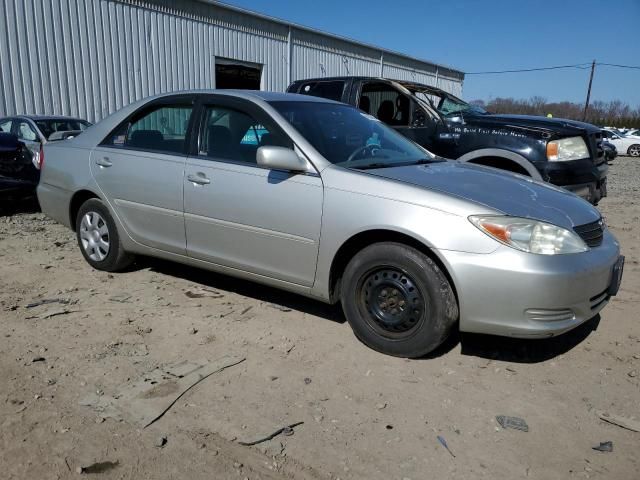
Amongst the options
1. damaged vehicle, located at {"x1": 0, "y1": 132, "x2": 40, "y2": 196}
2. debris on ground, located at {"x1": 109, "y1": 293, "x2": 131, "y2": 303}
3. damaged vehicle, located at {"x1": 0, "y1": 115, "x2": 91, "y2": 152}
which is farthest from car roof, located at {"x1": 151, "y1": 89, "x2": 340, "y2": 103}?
damaged vehicle, located at {"x1": 0, "y1": 115, "x2": 91, "y2": 152}

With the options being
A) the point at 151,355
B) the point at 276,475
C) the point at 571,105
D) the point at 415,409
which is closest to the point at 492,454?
the point at 415,409

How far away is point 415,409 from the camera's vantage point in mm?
2826

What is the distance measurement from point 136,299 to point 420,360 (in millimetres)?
2358

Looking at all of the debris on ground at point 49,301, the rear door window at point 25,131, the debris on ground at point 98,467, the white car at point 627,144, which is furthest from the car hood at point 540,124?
the white car at point 627,144

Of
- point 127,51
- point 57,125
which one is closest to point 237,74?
point 127,51

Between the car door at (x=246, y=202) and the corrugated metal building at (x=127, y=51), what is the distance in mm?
10281

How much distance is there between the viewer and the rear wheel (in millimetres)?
25036

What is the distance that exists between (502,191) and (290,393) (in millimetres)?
1806

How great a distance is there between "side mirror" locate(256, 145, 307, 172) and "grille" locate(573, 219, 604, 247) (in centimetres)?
174

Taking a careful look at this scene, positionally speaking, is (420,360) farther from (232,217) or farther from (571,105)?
(571,105)

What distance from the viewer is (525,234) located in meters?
2.98

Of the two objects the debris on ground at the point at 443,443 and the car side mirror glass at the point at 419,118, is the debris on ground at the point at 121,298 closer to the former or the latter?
the debris on ground at the point at 443,443

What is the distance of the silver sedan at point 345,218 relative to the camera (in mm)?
2992

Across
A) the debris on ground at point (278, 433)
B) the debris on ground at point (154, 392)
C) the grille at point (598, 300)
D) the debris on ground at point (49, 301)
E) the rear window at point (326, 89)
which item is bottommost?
the debris on ground at point (49, 301)
